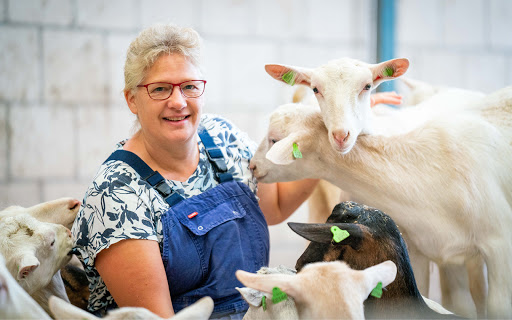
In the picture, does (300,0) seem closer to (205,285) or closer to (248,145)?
(248,145)

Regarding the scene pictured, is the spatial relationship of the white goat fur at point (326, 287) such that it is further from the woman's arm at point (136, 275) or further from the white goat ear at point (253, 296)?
the woman's arm at point (136, 275)

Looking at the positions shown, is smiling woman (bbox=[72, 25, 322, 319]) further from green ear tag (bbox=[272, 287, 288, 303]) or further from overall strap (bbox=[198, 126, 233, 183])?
green ear tag (bbox=[272, 287, 288, 303])

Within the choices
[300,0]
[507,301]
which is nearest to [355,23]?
[300,0]

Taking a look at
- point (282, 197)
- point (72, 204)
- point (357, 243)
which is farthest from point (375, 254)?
point (72, 204)

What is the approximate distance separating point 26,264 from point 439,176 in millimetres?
1594

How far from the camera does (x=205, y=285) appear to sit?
2.03 metres

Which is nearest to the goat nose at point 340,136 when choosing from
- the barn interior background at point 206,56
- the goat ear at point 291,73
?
the goat ear at point 291,73

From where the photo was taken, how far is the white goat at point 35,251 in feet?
5.77

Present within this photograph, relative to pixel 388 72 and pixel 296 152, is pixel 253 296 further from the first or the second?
pixel 388 72

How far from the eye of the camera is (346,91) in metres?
1.93

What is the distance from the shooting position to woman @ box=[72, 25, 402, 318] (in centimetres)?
186

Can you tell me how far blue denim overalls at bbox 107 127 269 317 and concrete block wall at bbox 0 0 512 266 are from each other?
2.33ft

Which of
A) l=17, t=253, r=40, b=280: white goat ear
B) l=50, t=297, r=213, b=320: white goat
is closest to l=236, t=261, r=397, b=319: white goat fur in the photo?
l=50, t=297, r=213, b=320: white goat

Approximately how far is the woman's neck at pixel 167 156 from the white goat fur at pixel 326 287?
928mm
